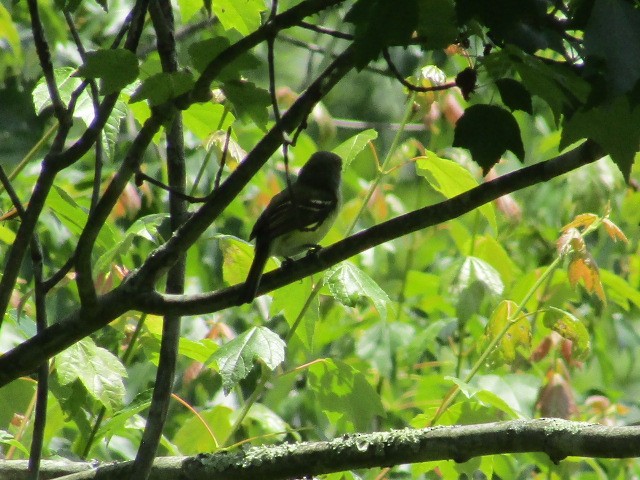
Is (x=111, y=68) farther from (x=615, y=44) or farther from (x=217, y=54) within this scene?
(x=615, y=44)

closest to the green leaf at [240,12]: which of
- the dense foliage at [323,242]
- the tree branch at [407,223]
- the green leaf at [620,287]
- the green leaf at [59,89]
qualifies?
the dense foliage at [323,242]

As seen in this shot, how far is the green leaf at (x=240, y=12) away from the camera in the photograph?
9.02ft

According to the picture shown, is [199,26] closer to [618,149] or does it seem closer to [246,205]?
[246,205]

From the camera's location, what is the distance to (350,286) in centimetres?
300

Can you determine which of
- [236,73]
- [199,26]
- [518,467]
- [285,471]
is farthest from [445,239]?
[236,73]

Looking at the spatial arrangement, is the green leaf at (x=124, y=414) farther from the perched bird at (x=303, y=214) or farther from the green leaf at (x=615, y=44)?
the green leaf at (x=615, y=44)

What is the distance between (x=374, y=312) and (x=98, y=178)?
2.82 metres

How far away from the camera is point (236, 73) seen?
1.94 m

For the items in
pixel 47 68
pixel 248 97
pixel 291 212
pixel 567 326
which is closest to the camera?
pixel 248 97

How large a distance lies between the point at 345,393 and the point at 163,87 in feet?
5.22

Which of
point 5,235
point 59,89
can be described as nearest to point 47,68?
point 59,89

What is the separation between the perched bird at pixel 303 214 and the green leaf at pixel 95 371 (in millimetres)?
527

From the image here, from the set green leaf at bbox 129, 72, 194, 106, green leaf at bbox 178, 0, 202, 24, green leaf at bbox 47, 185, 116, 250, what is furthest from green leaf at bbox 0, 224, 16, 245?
green leaf at bbox 129, 72, 194, 106

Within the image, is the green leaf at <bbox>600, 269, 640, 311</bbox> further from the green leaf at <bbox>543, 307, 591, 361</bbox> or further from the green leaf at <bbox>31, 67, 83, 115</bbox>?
the green leaf at <bbox>31, 67, 83, 115</bbox>
